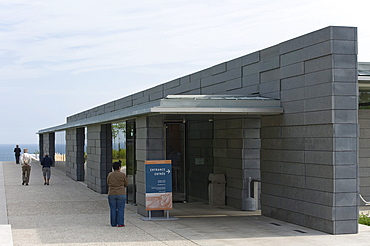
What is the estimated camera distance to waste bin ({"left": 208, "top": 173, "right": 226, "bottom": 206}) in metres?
18.6

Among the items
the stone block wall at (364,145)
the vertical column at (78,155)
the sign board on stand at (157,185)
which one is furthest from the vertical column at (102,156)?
the stone block wall at (364,145)

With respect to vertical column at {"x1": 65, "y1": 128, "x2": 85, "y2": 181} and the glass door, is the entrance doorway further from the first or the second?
vertical column at {"x1": 65, "y1": 128, "x2": 85, "y2": 181}

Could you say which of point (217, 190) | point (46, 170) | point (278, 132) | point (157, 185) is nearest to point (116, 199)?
point (157, 185)

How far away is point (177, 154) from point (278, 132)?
595 cm

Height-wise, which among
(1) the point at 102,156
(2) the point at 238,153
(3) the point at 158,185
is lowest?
(3) the point at 158,185

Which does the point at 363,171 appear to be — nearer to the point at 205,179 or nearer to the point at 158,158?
the point at 205,179

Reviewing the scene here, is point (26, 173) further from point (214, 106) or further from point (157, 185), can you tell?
→ point (214, 106)

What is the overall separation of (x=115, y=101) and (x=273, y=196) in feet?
57.4

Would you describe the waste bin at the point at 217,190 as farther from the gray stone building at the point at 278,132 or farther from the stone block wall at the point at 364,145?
the stone block wall at the point at 364,145

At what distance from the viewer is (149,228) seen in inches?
520

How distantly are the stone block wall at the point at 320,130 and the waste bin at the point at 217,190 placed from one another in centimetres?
448

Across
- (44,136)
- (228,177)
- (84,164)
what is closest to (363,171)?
(228,177)

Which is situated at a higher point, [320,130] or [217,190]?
[320,130]

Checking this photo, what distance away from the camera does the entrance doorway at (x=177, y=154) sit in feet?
64.0
